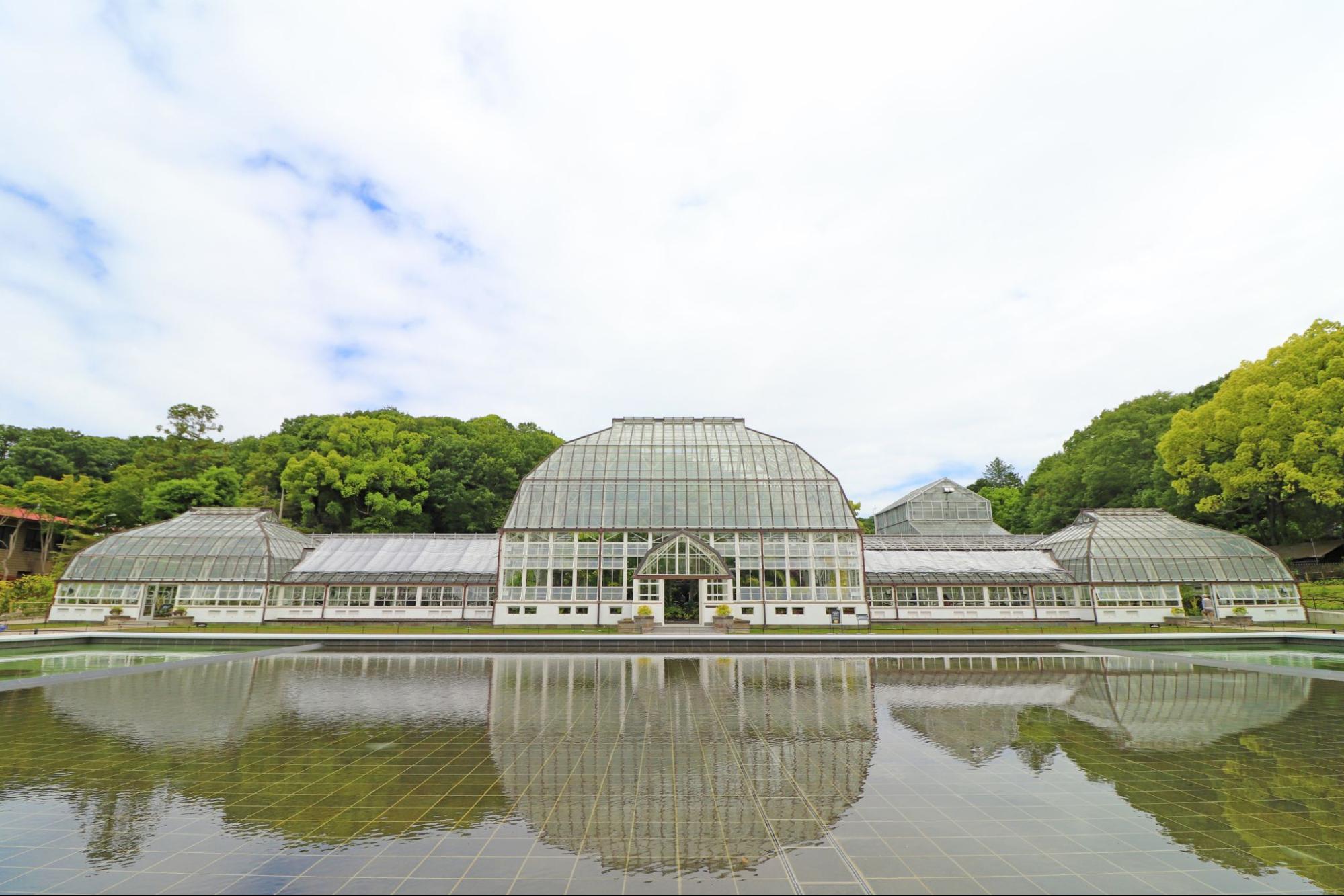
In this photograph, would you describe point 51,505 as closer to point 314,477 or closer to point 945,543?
point 314,477

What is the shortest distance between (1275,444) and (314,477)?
247ft

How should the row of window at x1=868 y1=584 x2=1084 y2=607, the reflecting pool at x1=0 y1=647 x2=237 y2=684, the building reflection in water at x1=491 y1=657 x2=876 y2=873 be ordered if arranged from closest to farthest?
the building reflection in water at x1=491 y1=657 x2=876 y2=873 < the reflecting pool at x1=0 y1=647 x2=237 y2=684 < the row of window at x1=868 y1=584 x2=1084 y2=607

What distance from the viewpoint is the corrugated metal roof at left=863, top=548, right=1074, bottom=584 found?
4384 cm

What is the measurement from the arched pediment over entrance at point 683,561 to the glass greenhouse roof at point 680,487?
1.38m

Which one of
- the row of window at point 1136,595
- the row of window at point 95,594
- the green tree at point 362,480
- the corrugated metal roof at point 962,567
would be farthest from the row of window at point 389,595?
the row of window at point 1136,595

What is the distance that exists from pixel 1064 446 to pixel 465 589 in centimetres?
7459

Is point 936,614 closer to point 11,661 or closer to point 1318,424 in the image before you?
point 1318,424

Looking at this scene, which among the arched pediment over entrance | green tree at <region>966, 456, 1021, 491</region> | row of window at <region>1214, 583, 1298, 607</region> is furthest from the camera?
green tree at <region>966, 456, 1021, 491</region>

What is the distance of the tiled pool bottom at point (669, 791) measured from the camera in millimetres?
6520

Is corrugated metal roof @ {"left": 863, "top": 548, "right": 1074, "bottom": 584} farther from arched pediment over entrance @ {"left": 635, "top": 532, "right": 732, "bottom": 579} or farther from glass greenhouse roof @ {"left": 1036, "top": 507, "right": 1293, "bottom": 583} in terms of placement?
arched pediment over entrance @ {"left": 635, "top": 532, "right": 732, "bottom": 579}

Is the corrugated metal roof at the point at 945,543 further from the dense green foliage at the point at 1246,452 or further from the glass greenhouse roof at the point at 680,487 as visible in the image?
the dense green foliage at the point at 1246,452

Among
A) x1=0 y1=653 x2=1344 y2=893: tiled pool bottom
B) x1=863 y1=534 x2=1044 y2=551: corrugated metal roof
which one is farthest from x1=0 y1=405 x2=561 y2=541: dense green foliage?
x1=0 y1=653 x2=1344 y2=893: tiled pool bottom

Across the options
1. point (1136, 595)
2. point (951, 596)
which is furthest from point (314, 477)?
point (1136, 595)

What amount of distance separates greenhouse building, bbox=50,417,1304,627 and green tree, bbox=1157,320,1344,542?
4.59 meters
